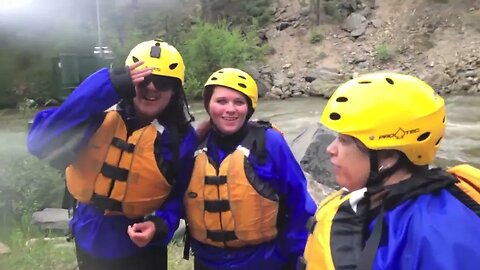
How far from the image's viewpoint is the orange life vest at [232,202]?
2564 millimetres

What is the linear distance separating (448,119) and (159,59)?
14114 mm

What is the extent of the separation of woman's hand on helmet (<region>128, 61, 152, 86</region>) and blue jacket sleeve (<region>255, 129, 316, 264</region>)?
68cm

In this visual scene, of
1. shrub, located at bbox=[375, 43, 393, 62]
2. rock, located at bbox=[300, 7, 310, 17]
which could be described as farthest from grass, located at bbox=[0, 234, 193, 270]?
rock, located at bbox=[300, 7, 310, 17]

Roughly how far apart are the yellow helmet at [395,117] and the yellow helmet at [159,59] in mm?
1049

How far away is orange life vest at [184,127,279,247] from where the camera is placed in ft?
8.41

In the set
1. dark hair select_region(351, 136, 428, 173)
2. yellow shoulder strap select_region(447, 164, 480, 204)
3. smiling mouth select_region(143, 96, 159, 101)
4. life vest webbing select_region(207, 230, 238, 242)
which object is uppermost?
dark hair select_region(351, 136, 428, 173)

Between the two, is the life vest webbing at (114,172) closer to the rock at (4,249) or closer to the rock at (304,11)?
the rock at (4,249)

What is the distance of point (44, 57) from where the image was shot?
55.8ft

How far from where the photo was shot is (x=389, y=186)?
1.61 m

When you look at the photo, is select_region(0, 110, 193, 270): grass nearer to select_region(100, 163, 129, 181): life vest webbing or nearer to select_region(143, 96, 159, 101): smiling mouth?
select_region(100, 163, 129, 181): life vest webbing

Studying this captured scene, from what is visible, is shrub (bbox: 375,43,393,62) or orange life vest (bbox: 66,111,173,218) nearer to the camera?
orange life vest (bbox: 66,111,173,218)

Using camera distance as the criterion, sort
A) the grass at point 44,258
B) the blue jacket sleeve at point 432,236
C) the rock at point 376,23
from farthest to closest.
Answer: the rock at point 376,23
the grass at point 44,258
the blue jacket sleeve at point 432,236

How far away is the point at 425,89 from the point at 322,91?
19455 mm

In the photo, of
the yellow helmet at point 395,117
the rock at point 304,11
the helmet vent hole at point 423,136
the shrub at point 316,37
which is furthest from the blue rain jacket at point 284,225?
the rock at point 304,11
